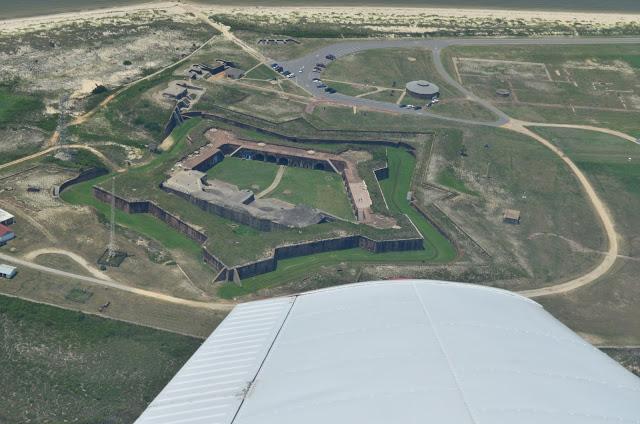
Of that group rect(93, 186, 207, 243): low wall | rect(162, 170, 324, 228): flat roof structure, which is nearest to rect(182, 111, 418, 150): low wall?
rect(162, 170, 324, 228): flat roof structure

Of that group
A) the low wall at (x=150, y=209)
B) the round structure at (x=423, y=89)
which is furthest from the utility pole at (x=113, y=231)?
the round structure at (x=423, y=89)

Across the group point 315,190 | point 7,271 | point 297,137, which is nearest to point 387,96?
point 297,137

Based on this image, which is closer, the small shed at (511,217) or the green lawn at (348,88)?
the small shed at (511,217)

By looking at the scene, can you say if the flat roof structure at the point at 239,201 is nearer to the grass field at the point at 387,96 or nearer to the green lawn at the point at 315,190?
the green lawn at the point at 315,190

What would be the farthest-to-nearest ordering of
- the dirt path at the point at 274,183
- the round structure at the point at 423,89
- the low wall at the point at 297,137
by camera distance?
the round structure at the point at 423,89 < the low wall at the point at 297,137 < the dirt path at the point at 274,183

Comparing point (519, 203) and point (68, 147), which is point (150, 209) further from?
point (519, 203)

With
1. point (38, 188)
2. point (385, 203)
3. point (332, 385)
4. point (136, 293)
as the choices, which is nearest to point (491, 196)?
point (385, 203)
